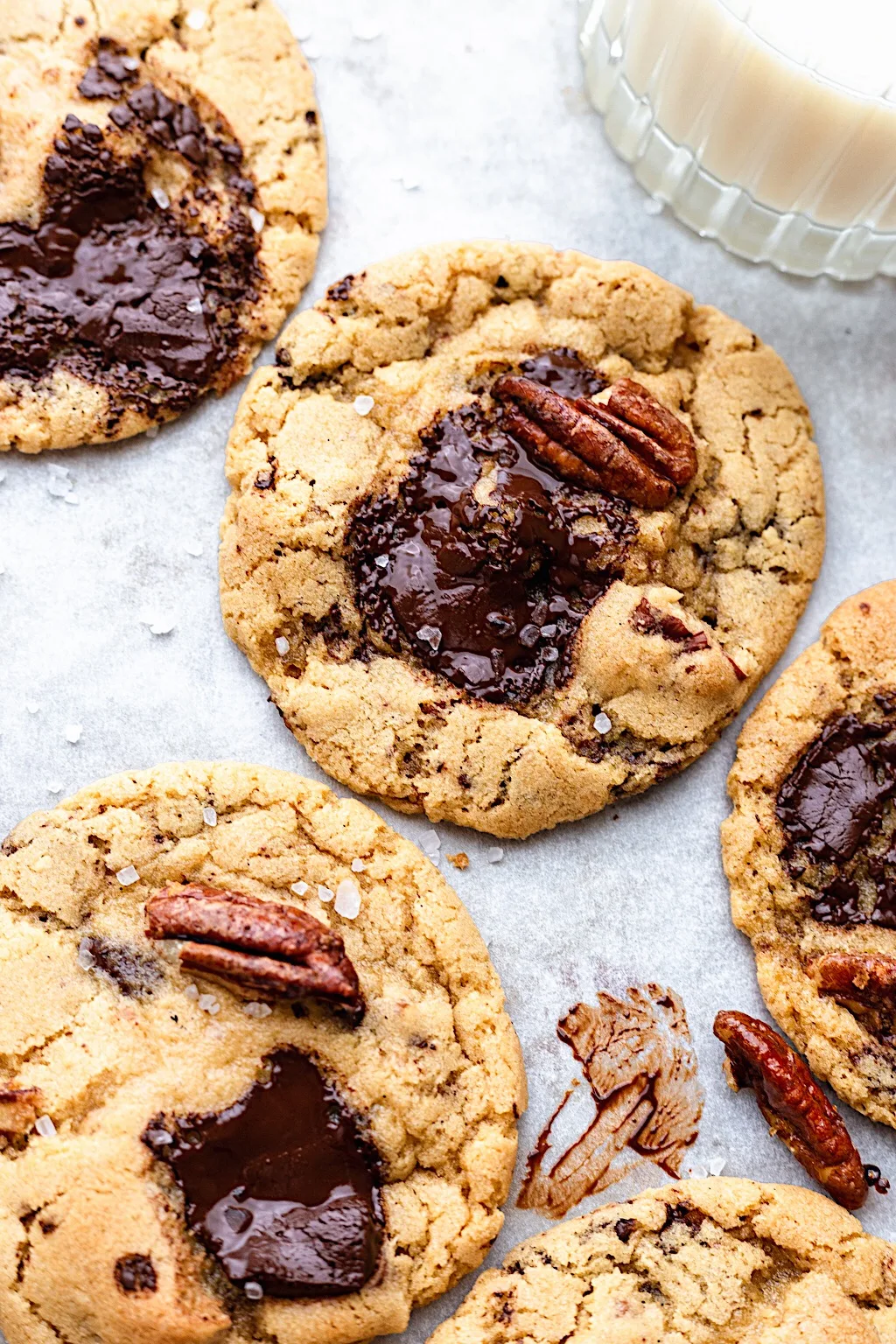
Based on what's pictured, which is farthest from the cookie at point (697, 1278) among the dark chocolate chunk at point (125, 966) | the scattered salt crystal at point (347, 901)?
the dark chocolate chunk at point (125, 966)

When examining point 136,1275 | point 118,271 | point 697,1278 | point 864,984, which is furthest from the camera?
point 118,271

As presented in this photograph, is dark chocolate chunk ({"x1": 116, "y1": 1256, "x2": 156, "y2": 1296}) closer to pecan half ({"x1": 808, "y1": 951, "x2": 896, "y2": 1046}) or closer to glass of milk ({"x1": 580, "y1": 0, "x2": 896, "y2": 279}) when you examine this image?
pecan half ({"x1": 808, "y1": 951, "x2": 896, "y2": 1046})

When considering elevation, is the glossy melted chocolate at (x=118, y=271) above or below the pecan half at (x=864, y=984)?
above

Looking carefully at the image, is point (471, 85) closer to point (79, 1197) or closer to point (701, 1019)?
point (701, 1019)

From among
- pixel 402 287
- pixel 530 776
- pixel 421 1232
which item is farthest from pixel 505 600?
pixel 421 1232

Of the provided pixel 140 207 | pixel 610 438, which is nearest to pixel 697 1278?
pixel 610 438

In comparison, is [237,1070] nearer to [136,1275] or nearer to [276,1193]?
[276,1193]

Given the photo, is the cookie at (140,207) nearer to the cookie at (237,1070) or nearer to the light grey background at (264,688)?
the light grey background at (264,688)
